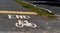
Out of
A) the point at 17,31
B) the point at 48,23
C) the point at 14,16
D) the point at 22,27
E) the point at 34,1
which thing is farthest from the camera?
the point at 34,1

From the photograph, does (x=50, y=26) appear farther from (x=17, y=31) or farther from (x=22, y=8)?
(x=22, y=8)

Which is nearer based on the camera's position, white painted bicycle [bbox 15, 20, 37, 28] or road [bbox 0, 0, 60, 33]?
road [bbox 0, 0, 60, 33]

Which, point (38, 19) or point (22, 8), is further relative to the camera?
point (22, 8)

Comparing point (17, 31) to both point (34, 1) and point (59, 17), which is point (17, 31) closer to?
point (59, 17)

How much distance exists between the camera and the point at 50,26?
36.4 feet

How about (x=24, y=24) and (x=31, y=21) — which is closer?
(x=24, y=24)

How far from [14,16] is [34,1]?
Result: 5.33 meters

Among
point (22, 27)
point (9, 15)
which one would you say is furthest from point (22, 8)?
point (22, 27)

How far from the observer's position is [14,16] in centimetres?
1277

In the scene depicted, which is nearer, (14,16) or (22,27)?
(22,27)

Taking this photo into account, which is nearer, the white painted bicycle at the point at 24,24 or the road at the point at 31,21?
the road at the point at 31,21

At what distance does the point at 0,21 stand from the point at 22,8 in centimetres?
343

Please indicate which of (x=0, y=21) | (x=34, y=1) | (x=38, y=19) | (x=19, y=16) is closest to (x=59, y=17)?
(x=38, y=19)

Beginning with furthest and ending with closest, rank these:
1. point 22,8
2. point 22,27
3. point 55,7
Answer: point 55,7, point 22,8, point 22,27
